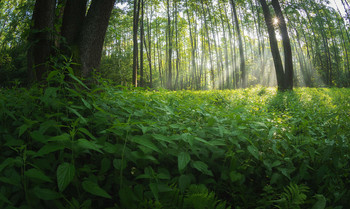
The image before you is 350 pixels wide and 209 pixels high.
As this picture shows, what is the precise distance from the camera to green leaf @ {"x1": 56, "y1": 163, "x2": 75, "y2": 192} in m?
0.91

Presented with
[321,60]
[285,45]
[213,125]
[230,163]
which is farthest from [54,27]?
[321,60]

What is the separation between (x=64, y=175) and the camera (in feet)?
3.12

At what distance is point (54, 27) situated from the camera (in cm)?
294

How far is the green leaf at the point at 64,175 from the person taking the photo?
0.91m

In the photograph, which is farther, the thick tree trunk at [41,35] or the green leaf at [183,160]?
the thick tree trunk at [41,35]

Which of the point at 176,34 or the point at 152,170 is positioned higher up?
the point at 176,34

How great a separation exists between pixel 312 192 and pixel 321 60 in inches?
1217

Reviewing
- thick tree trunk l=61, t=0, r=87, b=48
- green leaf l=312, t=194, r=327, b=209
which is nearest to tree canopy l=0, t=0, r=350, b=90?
thick tree trunk l=61, t=0, r=87, b=48

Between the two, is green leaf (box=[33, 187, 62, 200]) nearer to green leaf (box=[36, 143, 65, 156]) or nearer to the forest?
the forest

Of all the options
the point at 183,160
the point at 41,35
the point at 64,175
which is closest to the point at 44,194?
the point at 64,175

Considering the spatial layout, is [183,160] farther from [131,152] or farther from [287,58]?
[287,58]

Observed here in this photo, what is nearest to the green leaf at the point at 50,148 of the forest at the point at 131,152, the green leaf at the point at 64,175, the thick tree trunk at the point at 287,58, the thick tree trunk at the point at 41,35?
the forest at the point at 131,152

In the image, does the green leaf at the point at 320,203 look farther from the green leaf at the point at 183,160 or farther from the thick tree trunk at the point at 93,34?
the thick tree trunk at the point at 93,34

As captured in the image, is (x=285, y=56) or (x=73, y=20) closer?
(x=73, y=20)
